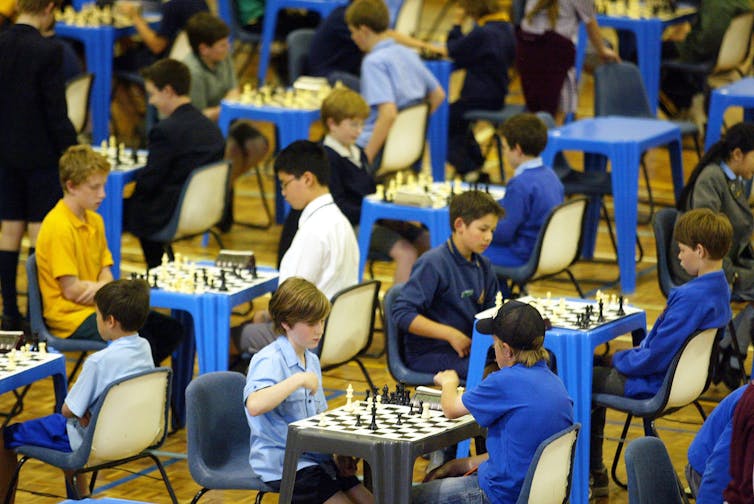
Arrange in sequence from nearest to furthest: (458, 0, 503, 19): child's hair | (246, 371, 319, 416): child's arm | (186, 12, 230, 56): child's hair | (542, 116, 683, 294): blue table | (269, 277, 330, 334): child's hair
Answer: (246, 371, 319, 416): child's arm → (269, 277, 330, 334): child's hair → (542, 116, 683, 294): blue table → (186, 12, 230, 56): child's hair → (458, 0, 503, 19): child's hair

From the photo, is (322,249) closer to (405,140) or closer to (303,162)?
(303,162)

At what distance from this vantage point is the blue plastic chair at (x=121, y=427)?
541 centimetres

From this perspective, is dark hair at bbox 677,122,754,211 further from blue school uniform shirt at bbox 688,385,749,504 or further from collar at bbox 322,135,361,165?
blue school uniform shirt at bbox 688,385,749,504

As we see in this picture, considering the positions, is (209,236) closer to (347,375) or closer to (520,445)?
(347,375)

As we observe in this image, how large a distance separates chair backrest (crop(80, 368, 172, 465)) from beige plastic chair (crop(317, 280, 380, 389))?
0.98 metres

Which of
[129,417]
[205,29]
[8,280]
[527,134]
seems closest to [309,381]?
[129,417]

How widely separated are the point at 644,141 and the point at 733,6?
2849 mm

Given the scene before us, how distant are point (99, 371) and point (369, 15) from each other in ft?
15.3

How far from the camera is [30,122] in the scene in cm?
789

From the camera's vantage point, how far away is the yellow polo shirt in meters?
6.65

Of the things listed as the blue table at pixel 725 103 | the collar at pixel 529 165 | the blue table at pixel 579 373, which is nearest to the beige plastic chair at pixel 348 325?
the blue table at pixel 579 373

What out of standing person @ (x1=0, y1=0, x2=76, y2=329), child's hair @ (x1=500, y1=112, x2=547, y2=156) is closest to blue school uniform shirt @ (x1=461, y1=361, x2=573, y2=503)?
child's hair @ (x1=500, y1=112, x2=547, y2=156)

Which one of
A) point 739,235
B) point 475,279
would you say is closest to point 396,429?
point 475,279

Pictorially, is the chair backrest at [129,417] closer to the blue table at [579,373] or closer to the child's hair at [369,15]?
the blue table at [579,373]
